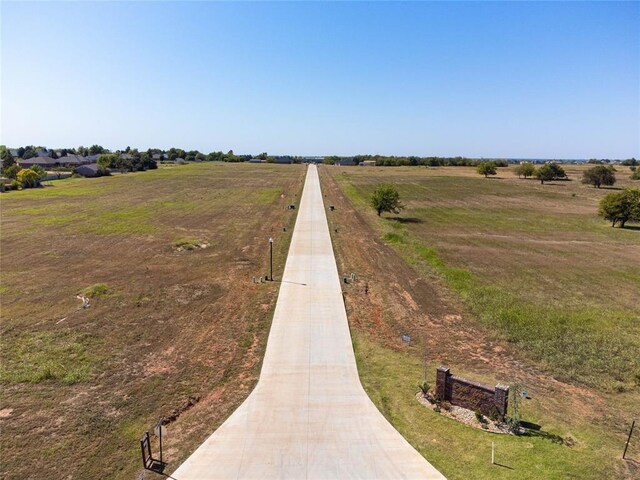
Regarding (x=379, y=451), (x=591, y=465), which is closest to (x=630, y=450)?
(x=591, y=465)

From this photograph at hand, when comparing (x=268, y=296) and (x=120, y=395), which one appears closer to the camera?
(x=120, y=395)

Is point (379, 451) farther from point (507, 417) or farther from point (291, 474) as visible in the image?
point (507, 417)

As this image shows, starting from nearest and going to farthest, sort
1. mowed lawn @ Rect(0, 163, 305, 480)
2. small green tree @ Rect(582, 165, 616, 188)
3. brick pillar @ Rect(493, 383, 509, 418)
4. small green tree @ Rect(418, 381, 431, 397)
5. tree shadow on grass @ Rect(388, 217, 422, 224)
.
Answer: mowed lawn @ Rect(0, 163, 305, 480)
brick pillar @ Rect(493, 383, 509, 418)
small green tree @ Rect(418, 381, 431, 397)
tree shadow on grass @ Rect(388, 217, 422, 224)
small green tree @ Rect(582, 165, 616, 188)

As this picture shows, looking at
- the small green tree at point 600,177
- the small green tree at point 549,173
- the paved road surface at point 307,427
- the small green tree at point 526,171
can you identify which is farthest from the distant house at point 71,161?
the small green tree at point 600,177

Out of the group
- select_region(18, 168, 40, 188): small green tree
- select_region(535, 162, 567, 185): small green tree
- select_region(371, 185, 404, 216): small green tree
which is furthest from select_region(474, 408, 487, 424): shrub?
select_region(535, 162, 567, 185): small green tree

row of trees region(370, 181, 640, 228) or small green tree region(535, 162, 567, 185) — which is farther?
small green tree region(535, 162, 567, 185)

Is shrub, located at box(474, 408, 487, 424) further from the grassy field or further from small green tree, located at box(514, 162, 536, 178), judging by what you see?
small green tree, located at box(514, 162, 536, 178)
